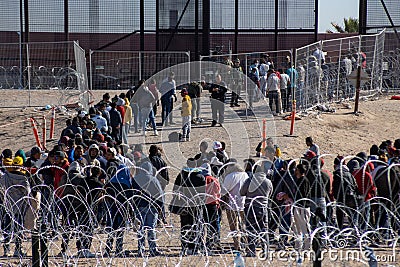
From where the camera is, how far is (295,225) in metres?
11.3

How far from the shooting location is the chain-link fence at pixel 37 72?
84.8ft

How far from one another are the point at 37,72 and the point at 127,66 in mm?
2865

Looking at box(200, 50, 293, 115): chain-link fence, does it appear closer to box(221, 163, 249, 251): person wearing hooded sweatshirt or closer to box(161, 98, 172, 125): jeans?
box(161, 98, 172, 125): jeans

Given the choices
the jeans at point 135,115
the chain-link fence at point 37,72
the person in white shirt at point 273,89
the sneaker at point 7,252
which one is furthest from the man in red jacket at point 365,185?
the chain-link fence at point 37,72

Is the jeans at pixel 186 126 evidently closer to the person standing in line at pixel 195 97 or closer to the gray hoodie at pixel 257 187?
the person standing in line at pixel 195 97

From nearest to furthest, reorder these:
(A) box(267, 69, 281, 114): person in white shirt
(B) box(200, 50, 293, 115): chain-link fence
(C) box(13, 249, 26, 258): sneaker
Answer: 1. (C) box(13, 249, 26, 258): sneaker
2. (A) box(267, 69, 281, 114): person in white shirt
3. (B) box(200, 50, 293, 115): chain-link fence

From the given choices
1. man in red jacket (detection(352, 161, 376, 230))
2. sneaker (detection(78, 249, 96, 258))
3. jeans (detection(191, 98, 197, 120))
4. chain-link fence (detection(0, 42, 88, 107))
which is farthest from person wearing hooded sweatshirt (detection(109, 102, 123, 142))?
sneaker (detection(78, 249, 96, 258))

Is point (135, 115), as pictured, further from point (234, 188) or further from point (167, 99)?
point (234, 188)

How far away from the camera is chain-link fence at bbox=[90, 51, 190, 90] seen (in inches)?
1030

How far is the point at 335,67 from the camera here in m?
24.5

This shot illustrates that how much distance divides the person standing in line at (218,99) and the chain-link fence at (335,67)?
6.36ft

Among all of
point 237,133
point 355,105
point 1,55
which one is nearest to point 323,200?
point 237,133

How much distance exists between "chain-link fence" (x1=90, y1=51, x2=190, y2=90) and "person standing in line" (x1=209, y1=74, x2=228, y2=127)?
6.64 ft

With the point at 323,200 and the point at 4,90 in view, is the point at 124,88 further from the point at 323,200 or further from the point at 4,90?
the point at 323,200
